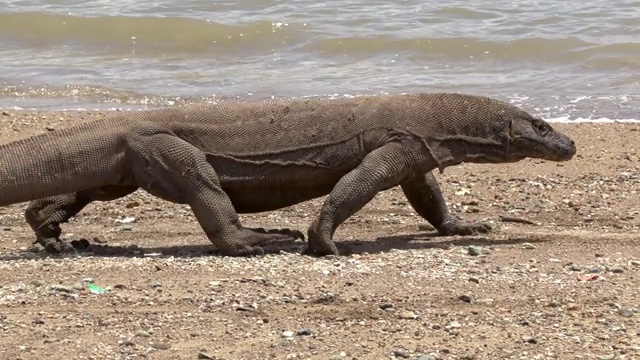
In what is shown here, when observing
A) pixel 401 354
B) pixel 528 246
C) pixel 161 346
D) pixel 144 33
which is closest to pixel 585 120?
pixel 528 246

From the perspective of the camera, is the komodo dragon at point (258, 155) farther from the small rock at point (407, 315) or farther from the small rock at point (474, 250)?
the small rock at point (407, 315)

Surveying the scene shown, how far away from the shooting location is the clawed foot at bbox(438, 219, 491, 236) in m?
10.1

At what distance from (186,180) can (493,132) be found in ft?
7.79

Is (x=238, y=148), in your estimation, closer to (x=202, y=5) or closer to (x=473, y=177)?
(x=473, y=177)

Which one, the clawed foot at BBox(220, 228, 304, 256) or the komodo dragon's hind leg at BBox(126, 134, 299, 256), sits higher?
the komodo dragon's hind leg at BBox(126, 134, 299, 256)

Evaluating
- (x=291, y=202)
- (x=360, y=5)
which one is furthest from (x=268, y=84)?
(x=291, y=202)

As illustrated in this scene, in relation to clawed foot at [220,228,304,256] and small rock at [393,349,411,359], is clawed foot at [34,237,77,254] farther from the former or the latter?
small rock at [393,349,411,359]

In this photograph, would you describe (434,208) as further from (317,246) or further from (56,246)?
(56,246)

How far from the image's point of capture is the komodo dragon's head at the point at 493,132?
968cm

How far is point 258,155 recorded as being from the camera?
9305 millimetres

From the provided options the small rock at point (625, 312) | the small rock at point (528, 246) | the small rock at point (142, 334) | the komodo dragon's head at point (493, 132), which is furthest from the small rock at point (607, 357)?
the komodo dragon's head at point (493, 132)

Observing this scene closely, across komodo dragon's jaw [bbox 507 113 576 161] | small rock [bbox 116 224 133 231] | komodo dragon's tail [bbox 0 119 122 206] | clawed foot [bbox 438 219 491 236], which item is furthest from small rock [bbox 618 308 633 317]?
small rock [bbox 116 224 133 231]

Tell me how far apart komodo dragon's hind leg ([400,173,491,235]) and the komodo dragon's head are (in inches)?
19.2

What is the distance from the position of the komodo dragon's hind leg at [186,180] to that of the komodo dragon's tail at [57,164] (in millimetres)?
180
